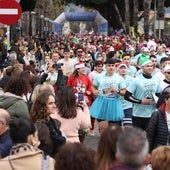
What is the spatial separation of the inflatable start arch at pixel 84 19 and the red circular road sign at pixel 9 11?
4602 cm

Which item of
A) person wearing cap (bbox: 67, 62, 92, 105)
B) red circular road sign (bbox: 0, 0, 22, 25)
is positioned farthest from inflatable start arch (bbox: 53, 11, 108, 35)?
person wearing cap (bbox: 67, 62, 92, 105)

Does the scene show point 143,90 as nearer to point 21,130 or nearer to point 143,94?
point 143,94

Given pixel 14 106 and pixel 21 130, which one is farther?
pixel 14 106

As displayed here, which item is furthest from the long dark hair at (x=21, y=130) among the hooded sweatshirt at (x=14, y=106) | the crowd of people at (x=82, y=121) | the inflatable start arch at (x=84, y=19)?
the inflatable start arch at (x=84, y=19)

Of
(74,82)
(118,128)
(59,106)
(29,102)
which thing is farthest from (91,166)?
(74,82)

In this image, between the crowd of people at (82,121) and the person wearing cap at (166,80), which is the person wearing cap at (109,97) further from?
the person wearing cap at (166,80)

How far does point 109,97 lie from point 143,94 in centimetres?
109

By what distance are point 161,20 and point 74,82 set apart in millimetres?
28067

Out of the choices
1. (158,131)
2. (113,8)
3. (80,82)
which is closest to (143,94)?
(80,82)

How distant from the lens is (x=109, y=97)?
11328mm

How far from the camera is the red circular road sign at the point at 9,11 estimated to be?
1295 cm

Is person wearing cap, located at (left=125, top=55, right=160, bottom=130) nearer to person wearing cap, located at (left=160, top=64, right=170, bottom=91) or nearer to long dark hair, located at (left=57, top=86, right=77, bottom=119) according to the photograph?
person wearing cap, located at (left=160, top=64, right=170, bottom=91)

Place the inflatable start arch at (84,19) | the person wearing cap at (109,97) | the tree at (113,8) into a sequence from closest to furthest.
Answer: the person wearing cap at (109,97) < the inflatable start arch at (84,19) < the tree at (113,8)

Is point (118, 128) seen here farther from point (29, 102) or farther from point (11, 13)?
point (11, 13)
